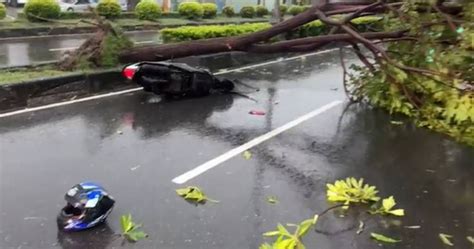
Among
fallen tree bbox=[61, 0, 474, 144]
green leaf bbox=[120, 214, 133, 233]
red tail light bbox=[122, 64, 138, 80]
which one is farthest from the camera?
red tail light bbox=[122, 64, 138, 80]

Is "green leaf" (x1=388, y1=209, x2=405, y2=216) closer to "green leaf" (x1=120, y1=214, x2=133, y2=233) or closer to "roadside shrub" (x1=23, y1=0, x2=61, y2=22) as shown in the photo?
"green leaf" (x1=120, y1=214, x2=133, y2=233)

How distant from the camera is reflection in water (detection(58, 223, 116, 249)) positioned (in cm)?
363

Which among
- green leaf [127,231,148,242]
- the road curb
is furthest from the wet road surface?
green leaf [127,231,148,242]

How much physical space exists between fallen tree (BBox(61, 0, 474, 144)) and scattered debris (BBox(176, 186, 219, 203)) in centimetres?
361

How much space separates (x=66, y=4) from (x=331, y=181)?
27.1 meters

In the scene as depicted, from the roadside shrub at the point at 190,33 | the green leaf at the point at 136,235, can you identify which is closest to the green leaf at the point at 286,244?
the green leaf at the point at 136,235

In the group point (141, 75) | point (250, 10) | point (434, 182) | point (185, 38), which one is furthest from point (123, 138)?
point (250, 10)

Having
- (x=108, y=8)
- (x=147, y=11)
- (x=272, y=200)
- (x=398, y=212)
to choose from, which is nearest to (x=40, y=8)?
(x=108, y=8)

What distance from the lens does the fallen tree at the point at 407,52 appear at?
6961mm

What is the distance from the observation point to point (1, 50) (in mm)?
13328

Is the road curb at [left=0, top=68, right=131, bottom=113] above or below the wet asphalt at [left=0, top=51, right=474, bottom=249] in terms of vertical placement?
above

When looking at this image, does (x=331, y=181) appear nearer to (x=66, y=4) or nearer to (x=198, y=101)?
(x=198, y=101)

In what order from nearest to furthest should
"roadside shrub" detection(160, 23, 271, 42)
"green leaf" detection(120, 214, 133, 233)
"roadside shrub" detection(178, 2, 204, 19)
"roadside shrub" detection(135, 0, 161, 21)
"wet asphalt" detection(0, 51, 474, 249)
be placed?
"green leaf" detection(120, 214, 133, 233), "wet asphalt" detection(0, 51, 474, 249), "roadside shrub" detection(160, 23, 271, 42), "roadside shrub" detection(135, 0, 161, 21), "roadside shrub" detection(178, 2, 204, 19)

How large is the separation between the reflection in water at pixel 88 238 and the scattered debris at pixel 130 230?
0.07 meters
